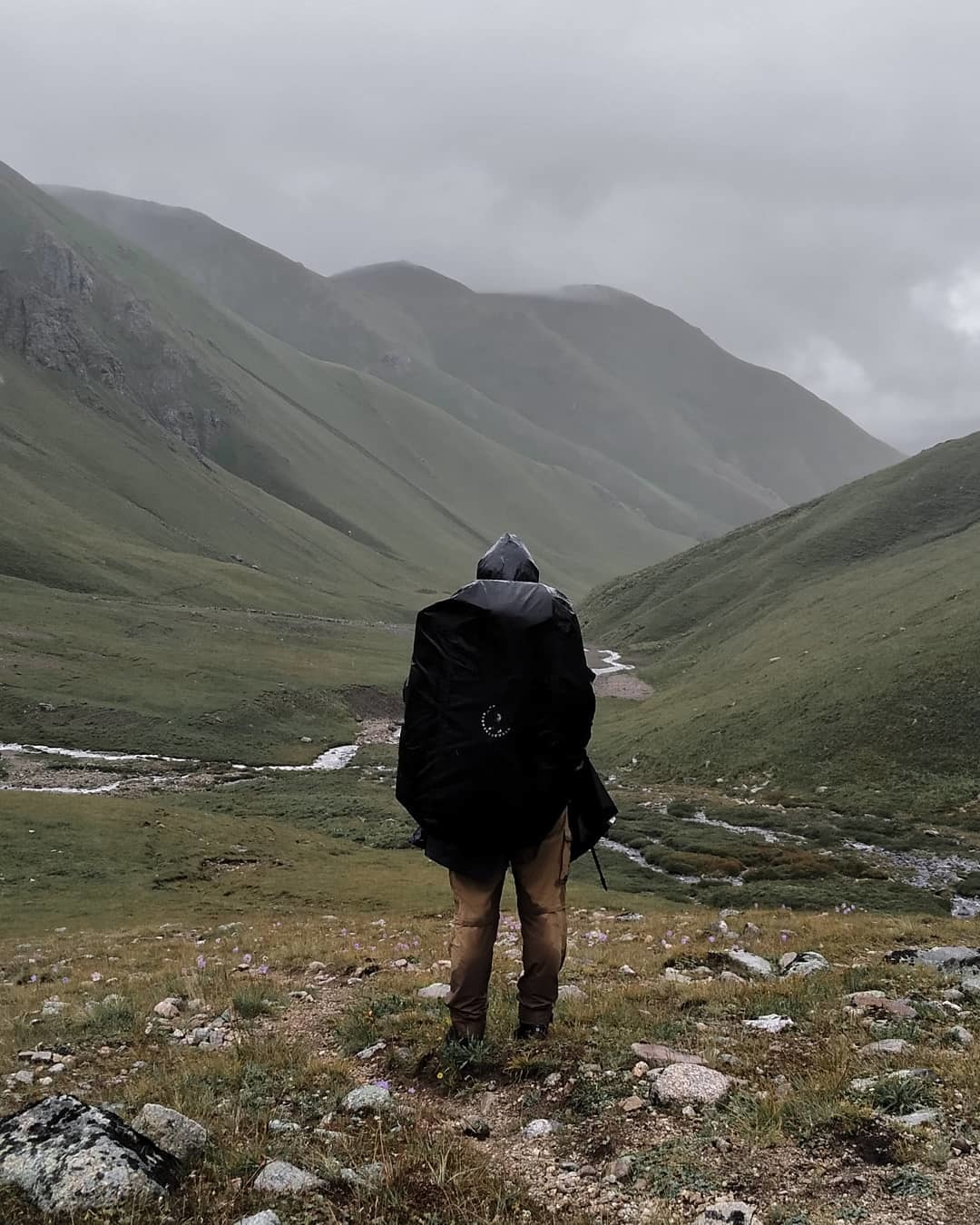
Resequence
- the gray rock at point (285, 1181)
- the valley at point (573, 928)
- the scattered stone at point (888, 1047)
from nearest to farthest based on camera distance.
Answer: the gray rock at point (285, 1181)
the valley at point (573, 928)
the scattered stone at point (888, 1047)

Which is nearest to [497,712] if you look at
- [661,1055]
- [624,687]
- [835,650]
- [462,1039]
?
[462,1039]

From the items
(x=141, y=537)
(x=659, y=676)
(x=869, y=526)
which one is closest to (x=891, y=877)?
(x=659, y=676)

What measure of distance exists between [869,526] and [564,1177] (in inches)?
4481

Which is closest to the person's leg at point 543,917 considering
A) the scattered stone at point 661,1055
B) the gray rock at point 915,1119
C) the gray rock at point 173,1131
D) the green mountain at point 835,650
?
the scattered stone at point 661,1055

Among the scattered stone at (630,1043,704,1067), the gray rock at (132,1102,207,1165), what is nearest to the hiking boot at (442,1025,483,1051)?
the scattered stone at (630,1043,704,1067)

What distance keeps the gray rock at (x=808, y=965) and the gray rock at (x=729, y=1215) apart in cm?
667

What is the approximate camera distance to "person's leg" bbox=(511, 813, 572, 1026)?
→ 809 centimetres

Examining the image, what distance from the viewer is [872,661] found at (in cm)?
5647

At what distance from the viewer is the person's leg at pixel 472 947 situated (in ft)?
26.3

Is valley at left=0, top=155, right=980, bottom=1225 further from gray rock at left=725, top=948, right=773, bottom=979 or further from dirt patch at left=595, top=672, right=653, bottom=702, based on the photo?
dirt patch at left=595, top=672, right=653, bottom=702

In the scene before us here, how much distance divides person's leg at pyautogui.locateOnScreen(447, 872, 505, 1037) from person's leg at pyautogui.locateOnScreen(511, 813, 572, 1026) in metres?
0.28

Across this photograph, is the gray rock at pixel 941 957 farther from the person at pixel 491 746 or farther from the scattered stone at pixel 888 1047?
the person at pixel 491 746

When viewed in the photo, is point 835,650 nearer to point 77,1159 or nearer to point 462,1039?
point 462,1039

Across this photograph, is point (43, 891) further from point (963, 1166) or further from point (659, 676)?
point (659, 676)
